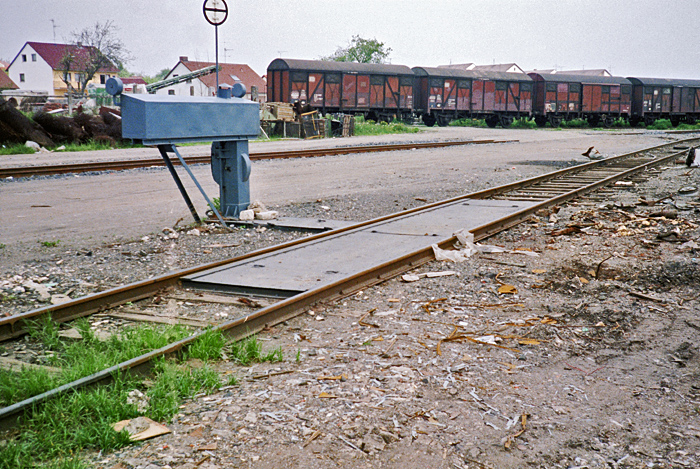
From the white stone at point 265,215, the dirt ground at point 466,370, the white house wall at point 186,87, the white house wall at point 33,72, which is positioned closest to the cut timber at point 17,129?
the white stone at point 265,215

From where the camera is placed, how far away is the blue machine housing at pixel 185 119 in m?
7.10

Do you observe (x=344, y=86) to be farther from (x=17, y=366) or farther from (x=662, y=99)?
(x=17, y=366)

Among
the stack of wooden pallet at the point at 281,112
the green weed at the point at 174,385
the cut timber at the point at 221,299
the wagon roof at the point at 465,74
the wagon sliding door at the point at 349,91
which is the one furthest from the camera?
the wagon roof at the point at 465,74

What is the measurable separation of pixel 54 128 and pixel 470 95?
30267 mm

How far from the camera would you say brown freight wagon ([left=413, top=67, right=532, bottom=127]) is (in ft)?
145

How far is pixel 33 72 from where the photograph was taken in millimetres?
82875

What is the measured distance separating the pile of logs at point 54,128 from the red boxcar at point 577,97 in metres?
32.2

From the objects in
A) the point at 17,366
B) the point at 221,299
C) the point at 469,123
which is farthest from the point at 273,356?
the point at 469,123

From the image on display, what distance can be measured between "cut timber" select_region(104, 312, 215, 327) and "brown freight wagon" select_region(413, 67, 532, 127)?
1608 inches

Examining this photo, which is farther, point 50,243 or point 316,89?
point 316,89

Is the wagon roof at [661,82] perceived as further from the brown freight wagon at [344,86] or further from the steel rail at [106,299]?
the steel rail at [106,299]

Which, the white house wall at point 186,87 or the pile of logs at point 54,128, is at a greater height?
the white house wall at point 186,87

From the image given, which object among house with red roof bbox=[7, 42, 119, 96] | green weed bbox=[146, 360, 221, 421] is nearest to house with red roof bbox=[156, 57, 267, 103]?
house with red roof bbox=[7, 42, 119, 96]

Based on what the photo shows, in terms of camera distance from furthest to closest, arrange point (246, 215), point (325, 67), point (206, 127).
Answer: point (325, 67) < point (246, 215) < point (206, 127)
